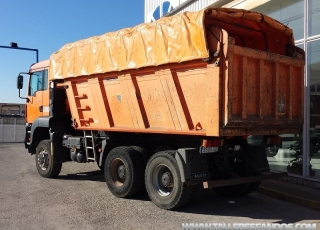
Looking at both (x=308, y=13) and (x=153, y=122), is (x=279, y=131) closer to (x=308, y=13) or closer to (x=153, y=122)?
(x=153, y=122)

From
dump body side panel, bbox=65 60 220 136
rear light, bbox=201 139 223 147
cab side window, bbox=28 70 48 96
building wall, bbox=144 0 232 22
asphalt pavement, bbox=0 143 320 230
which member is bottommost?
asphalt pavement, bbox=0 143 320 230

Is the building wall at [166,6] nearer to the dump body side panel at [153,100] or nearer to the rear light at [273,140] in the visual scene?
the dump body side panel at [153,100]

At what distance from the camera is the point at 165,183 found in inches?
254

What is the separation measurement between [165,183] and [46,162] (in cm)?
443

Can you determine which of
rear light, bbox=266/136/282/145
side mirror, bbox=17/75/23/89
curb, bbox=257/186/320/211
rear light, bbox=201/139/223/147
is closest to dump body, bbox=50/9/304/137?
rear light, bbox=201/139/223/147

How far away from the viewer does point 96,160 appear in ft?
27.2

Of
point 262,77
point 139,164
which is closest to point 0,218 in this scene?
point 139,164

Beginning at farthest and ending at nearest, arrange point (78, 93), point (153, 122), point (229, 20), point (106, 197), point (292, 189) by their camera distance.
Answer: point (78, 93), point (292, 189), point (106, 197), point (153, 122), point (229, 20)

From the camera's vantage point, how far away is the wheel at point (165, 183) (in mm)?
6137

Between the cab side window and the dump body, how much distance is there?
226 cm

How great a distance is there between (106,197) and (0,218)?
211 centimetres

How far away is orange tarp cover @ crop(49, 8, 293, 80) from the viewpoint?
597cm

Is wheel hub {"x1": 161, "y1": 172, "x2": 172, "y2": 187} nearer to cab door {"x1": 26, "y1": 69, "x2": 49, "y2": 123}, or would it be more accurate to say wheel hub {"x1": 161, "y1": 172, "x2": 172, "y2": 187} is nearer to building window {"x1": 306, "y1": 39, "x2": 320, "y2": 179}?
building window {"x1": 306, "y1": 39, "x2": 320, "y2": 179}

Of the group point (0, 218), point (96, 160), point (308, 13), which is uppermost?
point (308, 13)
